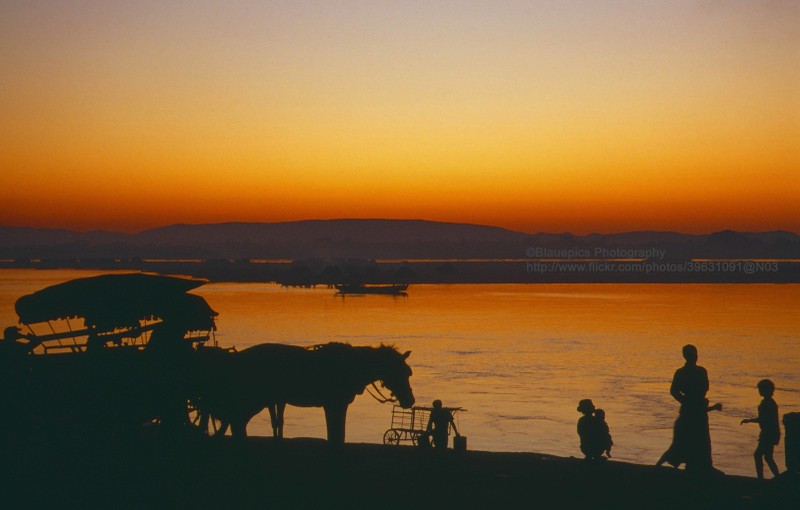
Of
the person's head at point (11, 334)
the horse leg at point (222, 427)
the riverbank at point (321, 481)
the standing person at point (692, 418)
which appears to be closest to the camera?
the riverbank at point (321, 481)

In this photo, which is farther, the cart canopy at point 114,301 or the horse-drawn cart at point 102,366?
the cart canopy at point 114,301

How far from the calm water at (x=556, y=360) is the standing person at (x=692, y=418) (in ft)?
30.8

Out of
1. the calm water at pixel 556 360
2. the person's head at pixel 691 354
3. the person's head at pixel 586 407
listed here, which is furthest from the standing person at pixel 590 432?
the calm water at pixel 556 360

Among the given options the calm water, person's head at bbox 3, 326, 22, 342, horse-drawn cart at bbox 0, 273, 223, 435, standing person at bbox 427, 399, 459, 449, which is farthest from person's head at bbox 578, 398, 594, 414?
person's head at bbox 3, 326, 22, 342

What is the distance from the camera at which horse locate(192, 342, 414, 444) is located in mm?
16391

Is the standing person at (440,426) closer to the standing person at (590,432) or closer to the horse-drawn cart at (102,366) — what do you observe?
the standing person at (590,432)

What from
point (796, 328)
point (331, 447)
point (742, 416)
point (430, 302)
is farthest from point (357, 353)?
point (430, 302)

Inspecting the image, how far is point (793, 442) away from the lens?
33.8 feet

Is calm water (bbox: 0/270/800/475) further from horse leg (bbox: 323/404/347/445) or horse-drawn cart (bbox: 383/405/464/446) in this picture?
horse leg (bbox: 323/404/347/445)

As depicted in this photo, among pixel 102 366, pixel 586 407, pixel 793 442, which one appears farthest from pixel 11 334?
pixel 793 442

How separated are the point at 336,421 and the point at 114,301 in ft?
14.6

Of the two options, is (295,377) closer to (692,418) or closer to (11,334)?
(11,334)

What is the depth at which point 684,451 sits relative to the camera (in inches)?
583

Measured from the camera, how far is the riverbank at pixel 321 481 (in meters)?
13.5
